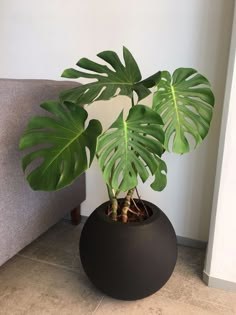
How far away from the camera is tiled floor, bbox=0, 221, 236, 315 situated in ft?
3.76

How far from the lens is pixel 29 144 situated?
38.7 inches

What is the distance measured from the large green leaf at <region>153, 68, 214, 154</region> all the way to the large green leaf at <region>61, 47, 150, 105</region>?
0.15 metres

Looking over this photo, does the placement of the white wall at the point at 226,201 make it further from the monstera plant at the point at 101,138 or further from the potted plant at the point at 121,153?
the monstera plant at the point at 101,138

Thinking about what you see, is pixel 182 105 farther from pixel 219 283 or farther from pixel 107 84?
pixel 219 283

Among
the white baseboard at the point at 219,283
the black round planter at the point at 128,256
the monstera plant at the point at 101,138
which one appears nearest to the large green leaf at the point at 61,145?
the monstera plant at the point at 101,138

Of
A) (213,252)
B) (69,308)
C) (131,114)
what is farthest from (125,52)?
(69,308)

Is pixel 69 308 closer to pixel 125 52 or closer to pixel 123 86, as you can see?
pixel 123 86

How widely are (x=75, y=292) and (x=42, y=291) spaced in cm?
13

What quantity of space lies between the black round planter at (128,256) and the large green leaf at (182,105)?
1.12ft

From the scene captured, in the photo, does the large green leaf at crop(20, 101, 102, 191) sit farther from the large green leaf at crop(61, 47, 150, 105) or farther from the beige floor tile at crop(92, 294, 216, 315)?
the beige floor tile at crop(92, 294, 216, 315)

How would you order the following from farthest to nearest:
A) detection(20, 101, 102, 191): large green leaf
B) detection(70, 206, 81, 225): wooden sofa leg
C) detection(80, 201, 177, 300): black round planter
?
detection(70, 206, 81, 225): wooden sofa leg < detection(80, 201, 177, 300): black round planter < detection(20, 101, 102, 191): large green leaf

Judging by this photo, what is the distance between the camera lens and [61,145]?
0.97m

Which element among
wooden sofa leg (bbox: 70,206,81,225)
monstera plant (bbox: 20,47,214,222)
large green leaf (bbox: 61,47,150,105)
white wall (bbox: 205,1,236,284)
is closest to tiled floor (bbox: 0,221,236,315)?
white wall (bbox: 205,1,236,284)

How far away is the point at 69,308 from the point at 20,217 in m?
0.39
